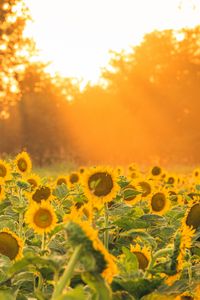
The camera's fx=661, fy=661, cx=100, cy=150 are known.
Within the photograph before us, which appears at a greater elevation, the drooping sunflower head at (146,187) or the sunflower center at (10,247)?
the drooping sunflower head at (146,187)

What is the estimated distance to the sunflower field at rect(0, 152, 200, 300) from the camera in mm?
1451

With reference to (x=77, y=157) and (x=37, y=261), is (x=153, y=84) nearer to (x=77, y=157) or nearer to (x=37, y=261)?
(x=77, y=157)

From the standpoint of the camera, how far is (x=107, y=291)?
4.74ft

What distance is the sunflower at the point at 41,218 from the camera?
271 centimetres

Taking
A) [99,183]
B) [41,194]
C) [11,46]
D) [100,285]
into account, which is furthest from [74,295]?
[11,46]

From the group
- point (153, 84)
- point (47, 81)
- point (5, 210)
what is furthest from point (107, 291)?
point (153, 84)

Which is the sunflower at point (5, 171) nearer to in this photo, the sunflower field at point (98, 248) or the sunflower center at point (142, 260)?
the sunflower field at point (98, 248)

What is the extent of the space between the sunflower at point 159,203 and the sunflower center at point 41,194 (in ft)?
2.52

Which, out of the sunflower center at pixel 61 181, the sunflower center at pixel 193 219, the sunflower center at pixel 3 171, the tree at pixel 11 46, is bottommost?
the sunflower center at pixel 193 219

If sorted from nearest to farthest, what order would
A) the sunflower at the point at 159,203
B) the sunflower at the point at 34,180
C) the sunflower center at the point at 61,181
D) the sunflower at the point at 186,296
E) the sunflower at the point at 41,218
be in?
the sunflower at the point at 186,296, the sunflower at the point at 41,218, the sunflower at the point at 159,203, the sunflower at the point at 34,180, the sunflower center at the point at 61,181

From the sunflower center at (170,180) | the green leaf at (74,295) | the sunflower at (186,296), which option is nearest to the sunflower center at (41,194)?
the sunflower at (186,296)

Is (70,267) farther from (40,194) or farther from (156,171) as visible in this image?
(156,171)

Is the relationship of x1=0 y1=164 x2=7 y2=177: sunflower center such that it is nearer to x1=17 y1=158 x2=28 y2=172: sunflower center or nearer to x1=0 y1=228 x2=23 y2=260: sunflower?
x1=17 y1=158 x2=28 y2=172: sunflower center

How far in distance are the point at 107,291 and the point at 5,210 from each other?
2341 mm
